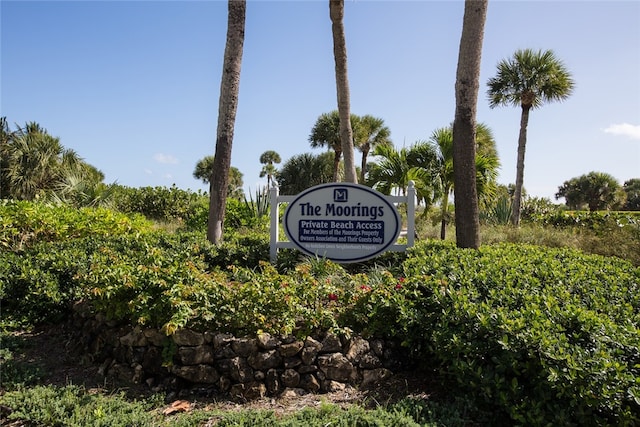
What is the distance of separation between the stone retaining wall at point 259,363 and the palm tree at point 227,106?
346cm

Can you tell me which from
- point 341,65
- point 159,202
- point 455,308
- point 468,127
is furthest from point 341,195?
point 159,202

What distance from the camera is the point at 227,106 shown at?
734 centimetres

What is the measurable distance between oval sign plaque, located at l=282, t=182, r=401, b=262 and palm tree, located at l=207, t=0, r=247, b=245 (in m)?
1.13

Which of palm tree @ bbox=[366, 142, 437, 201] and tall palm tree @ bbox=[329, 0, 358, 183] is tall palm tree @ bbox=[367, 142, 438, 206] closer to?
palm tree @ bbox=[366, 142, 437, 201]

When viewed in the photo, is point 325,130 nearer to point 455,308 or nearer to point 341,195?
point 341,195

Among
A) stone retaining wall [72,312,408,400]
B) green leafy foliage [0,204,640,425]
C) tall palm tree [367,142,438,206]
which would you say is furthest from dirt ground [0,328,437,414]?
tall palm tree [367,142,438,206]

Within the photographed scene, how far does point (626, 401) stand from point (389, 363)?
1.73 metres

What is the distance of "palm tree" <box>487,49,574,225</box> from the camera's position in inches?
723

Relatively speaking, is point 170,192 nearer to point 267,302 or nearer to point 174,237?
point 174,237

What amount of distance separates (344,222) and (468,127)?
2191 millimetres

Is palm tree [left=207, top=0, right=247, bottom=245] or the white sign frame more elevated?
palm tree [left=207, top=0, right=247, bottom=245]

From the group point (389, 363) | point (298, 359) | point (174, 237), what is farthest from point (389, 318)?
point (174, 237)

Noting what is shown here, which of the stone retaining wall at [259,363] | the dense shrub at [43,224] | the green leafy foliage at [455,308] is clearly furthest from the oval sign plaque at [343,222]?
the dense shrub at [43,224]

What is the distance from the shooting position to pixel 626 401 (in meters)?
2.91
